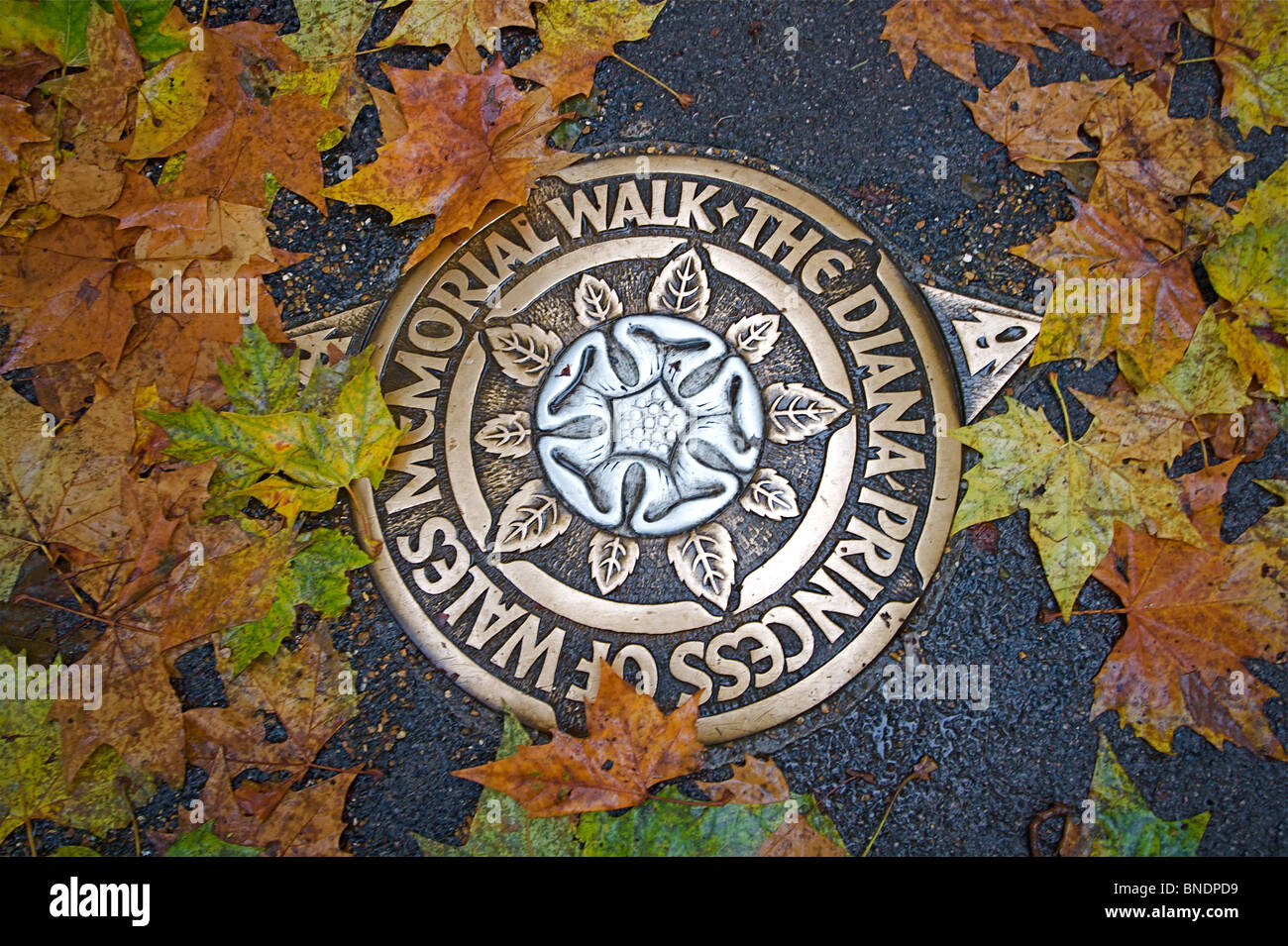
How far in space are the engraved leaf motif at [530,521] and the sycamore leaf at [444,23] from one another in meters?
1.12

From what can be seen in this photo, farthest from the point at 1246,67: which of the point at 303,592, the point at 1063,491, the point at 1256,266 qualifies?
the point at 303,592

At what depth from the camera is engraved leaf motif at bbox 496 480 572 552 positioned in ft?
6.99

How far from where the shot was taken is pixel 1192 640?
→ 2.08 meters

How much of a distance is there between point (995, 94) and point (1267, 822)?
184 cm

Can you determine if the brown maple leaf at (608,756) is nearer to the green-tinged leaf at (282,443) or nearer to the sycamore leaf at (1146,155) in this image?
the green-tinged leaf at (282,443)

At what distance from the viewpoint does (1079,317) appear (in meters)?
2.14

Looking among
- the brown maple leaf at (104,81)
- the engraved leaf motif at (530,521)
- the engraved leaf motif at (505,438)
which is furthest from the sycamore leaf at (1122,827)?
the brown maple leaf at (104,81)

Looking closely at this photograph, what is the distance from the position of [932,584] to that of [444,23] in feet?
5.95

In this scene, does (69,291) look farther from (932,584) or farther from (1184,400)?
(1184,400)

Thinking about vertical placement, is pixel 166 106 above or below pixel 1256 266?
above

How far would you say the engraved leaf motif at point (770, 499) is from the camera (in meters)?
2.13

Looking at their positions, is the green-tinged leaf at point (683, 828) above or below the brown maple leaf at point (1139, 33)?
below
